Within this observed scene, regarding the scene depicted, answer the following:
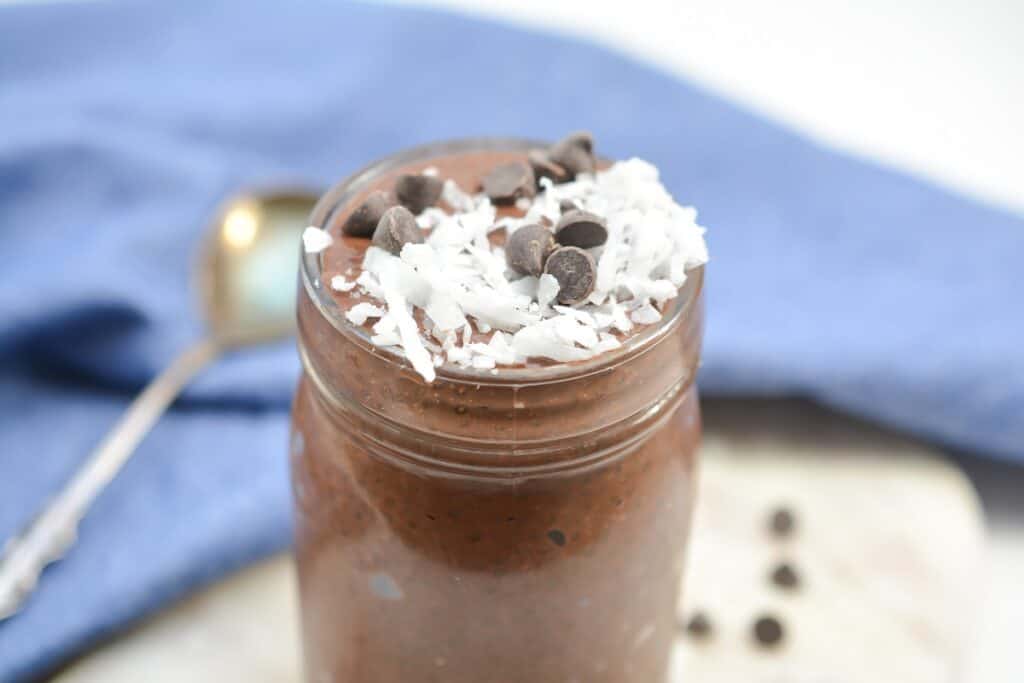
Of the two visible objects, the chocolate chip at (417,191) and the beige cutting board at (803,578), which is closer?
the chocolate chip at (417,191)

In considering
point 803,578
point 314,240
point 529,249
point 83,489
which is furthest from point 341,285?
point 803,578

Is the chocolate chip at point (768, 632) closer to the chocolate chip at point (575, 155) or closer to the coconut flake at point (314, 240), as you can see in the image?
the chocolate chip at point (575, 155)

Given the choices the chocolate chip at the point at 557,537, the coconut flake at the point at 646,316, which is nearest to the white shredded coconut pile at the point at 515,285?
the coconut flake at the point at 646,316

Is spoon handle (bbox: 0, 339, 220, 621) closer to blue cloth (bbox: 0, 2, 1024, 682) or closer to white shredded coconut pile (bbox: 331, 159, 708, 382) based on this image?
blue cloth (bbox: 0, 2, 1024, 682)

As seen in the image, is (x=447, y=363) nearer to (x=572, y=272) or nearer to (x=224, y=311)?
(x=572, y=272)

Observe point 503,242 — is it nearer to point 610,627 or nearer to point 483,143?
point 483,143

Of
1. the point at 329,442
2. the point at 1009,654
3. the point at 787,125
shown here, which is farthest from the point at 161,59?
the point at 1009,654
